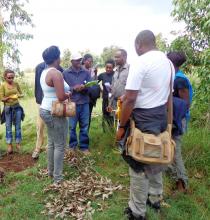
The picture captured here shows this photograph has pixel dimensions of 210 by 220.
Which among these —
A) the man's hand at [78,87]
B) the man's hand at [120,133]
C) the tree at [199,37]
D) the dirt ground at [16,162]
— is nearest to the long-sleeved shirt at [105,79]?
the man's hand at [78,87]

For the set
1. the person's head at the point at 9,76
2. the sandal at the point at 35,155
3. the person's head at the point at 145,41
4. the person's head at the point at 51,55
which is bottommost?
the sandal at the point at 35,155

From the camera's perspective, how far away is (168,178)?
5.00 m

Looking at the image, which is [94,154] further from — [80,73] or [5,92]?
[5,92]

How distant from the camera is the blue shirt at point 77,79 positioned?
20.0ft

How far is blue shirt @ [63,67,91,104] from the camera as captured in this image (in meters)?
6.10

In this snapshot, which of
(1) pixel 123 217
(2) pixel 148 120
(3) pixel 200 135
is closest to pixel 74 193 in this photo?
(1) pixel 123 217

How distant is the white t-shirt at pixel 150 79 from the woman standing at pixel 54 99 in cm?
132

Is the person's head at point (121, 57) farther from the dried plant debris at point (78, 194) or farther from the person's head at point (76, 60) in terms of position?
the dried plant debris at point (78, 194)

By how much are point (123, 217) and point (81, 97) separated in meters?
2.70

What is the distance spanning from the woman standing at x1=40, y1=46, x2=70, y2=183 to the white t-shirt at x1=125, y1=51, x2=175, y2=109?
4.32 ft

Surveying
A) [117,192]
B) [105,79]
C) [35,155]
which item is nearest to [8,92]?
[35,155]

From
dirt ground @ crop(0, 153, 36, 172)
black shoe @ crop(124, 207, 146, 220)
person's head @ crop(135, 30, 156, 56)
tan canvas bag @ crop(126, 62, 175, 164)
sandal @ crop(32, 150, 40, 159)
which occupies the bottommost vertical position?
dirt ground @ crop(0, 153, 36, 172)

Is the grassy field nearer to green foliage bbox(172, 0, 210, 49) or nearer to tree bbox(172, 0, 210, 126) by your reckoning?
tree bbox(172, 0, 210, 126)

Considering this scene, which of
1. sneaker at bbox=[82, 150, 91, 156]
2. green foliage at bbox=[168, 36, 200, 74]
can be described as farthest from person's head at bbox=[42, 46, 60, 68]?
green foliage at bbox=[168, 36, 200, 74]
